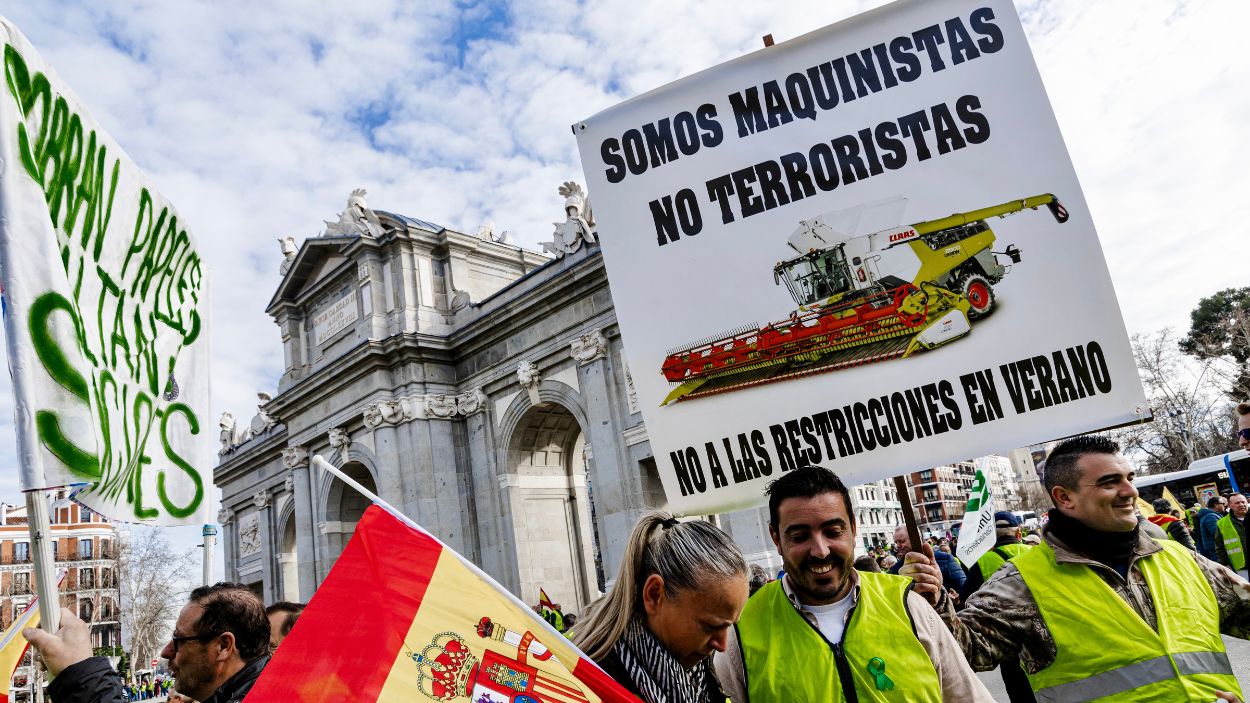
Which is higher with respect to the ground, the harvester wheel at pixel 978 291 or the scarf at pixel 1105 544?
the harvester wheel at pixel 978 291

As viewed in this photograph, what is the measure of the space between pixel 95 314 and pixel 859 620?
2989 mm

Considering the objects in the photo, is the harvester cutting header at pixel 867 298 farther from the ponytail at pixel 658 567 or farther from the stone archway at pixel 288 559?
the stone archway at pixel 288 559

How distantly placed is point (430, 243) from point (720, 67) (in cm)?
2048

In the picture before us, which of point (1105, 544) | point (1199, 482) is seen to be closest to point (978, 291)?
point (1105, 544)

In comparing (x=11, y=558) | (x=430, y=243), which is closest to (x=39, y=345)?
(x=430, y=243)

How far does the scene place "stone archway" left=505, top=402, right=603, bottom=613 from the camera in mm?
20828

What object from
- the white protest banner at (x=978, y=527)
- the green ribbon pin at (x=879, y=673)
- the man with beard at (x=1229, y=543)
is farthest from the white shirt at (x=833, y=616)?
the man with beard at (x=1229, y=543)

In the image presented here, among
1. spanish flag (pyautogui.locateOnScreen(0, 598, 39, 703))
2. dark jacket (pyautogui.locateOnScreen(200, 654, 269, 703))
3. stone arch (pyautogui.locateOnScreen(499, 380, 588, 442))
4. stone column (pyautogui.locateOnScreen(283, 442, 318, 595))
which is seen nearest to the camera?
dark jacket (pyautogui.locateOnScreen(200, 654, 269, 703))

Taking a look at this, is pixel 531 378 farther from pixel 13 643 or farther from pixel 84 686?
pixel 84 686

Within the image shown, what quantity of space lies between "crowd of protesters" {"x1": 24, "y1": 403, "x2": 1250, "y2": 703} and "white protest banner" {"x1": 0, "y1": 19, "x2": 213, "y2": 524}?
54 centimetres

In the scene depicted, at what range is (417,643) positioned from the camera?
7.49 ft

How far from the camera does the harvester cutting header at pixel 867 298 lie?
358 cm

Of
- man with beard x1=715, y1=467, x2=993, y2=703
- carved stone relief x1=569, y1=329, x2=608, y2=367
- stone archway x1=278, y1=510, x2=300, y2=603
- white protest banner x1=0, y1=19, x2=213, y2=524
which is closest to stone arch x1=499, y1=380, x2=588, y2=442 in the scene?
carved stone relief x1=569, y1=329, x2=608, y2=367

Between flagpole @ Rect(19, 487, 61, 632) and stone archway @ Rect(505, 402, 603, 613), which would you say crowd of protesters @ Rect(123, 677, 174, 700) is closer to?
stone archway @ Rect(505, 402, 603, 613)
